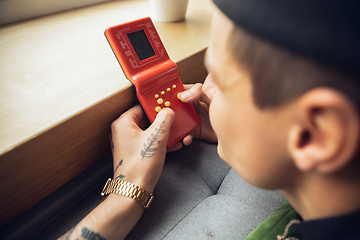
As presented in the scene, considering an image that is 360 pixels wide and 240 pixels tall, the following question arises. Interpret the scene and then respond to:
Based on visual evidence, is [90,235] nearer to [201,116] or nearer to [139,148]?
[139,148]

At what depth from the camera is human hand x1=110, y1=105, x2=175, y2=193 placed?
18.7 inches

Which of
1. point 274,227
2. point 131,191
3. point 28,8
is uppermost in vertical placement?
point 28,8

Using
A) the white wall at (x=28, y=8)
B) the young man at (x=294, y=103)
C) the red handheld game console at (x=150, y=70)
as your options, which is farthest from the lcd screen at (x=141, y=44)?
the white wall at (x=28, y=8)

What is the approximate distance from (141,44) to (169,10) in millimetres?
293

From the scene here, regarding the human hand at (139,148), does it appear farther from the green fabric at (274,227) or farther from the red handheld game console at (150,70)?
the green fabric at (274,227)

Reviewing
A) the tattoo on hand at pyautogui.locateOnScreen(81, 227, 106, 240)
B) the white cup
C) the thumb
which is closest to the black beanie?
the thumb

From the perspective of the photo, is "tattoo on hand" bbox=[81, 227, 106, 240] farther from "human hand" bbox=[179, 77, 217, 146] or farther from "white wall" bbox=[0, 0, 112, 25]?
"white wall" bbox=[0, 0, 112, 25]

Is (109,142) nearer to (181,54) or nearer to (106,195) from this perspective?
(106,195)

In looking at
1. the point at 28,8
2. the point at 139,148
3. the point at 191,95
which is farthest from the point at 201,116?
the point at 28,8

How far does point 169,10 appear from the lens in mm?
740

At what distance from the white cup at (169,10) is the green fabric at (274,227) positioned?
2.18 feet

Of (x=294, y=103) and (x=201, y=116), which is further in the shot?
(x=201, y=116)

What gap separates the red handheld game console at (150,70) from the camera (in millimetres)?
491

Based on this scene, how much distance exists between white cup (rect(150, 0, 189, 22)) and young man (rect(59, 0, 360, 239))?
1.56 ft
